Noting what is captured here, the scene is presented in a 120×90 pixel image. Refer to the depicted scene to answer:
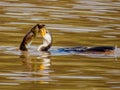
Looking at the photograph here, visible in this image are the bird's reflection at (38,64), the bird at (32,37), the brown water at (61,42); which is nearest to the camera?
the brown water at (61,42)

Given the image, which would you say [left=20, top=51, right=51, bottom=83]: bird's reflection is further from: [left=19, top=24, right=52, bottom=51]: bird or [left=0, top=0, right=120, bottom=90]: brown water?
[left=19, top=24, right=52, bottom=51]: bird

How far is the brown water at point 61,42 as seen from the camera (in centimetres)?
1255

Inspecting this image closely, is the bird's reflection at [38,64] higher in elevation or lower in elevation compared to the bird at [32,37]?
lower

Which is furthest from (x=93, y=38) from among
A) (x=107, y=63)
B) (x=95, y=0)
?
(x=95, y=0)

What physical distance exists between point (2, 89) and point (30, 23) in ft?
30.3

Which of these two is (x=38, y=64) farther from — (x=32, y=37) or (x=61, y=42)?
(x=61, y=42)

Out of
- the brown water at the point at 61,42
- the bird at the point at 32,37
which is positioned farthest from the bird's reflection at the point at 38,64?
the bird at the point at 32,37

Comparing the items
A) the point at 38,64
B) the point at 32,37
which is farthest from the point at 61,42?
the point at 38,64

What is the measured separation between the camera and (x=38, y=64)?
1444cm

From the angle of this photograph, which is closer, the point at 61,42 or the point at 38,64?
the point at 38,64

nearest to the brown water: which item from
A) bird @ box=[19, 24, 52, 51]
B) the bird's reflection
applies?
the bird's reflection

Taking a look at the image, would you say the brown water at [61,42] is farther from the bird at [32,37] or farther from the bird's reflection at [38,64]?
the bird at [32,37]

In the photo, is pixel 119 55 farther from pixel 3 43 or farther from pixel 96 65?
pixel 3 43

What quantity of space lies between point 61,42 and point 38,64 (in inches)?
120
